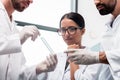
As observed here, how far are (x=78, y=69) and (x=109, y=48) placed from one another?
0.36m

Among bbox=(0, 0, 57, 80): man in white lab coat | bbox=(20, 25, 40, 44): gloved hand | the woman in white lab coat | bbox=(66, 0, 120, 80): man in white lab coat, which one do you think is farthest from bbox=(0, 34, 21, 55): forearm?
the woman in white lab coat

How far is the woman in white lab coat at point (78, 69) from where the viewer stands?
5.66ft

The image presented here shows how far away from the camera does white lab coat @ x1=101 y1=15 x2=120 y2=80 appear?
1395mm

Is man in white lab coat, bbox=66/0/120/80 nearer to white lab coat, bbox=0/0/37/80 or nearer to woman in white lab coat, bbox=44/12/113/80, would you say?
woman in white lab coat, bbox=44/12/113/80

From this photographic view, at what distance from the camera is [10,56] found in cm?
158

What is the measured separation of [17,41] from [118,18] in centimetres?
64

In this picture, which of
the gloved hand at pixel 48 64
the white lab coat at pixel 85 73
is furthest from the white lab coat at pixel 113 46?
the gloved hand at pixel 48 64

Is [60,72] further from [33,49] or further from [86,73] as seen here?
[33,49]

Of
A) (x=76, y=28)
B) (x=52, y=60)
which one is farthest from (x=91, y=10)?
(x=52, y=60)

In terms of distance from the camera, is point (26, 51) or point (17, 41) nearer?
point (17, 41)

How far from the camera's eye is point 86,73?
1.76m

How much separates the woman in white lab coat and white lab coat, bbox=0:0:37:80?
26 cm

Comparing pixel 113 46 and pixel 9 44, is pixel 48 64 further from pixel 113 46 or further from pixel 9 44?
pixel 113 46

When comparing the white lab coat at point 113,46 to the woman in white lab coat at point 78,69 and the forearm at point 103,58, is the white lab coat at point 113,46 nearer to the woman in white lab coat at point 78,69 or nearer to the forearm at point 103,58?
the forearm at point 103,58
